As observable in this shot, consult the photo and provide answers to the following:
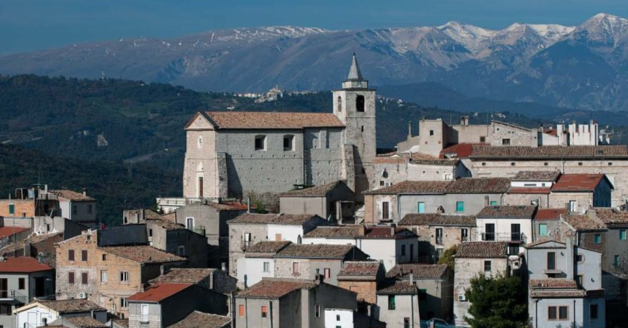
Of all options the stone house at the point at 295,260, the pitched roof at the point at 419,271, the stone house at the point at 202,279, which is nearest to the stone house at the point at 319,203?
the stone house at the point at 295,260

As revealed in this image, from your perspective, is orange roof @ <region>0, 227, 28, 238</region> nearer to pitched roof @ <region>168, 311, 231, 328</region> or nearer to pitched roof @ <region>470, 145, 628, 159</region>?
pitched roof @ <region>168, 311, 231, 328</region>

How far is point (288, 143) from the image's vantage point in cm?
7050

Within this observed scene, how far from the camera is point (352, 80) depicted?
74.4 metres

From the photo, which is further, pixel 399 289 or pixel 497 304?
pixel 399 289

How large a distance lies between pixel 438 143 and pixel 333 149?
17.6 feet

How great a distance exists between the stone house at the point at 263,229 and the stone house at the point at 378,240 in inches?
37.9

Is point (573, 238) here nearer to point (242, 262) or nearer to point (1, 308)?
point (242, 262)

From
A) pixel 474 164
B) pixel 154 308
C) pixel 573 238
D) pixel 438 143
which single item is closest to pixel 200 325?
pixel 154 308

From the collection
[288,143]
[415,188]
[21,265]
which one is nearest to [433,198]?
[415,188]

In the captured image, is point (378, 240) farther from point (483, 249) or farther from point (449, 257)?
point (483, 249)

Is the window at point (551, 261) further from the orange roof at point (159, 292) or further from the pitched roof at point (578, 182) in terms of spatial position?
the orange roof at point (159, 292)

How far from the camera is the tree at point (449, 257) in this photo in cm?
5388

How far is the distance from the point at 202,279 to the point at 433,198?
12.4m

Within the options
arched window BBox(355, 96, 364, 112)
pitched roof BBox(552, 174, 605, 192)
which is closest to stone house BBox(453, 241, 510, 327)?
pitched roof BBox(552, 174, 605, 192)
